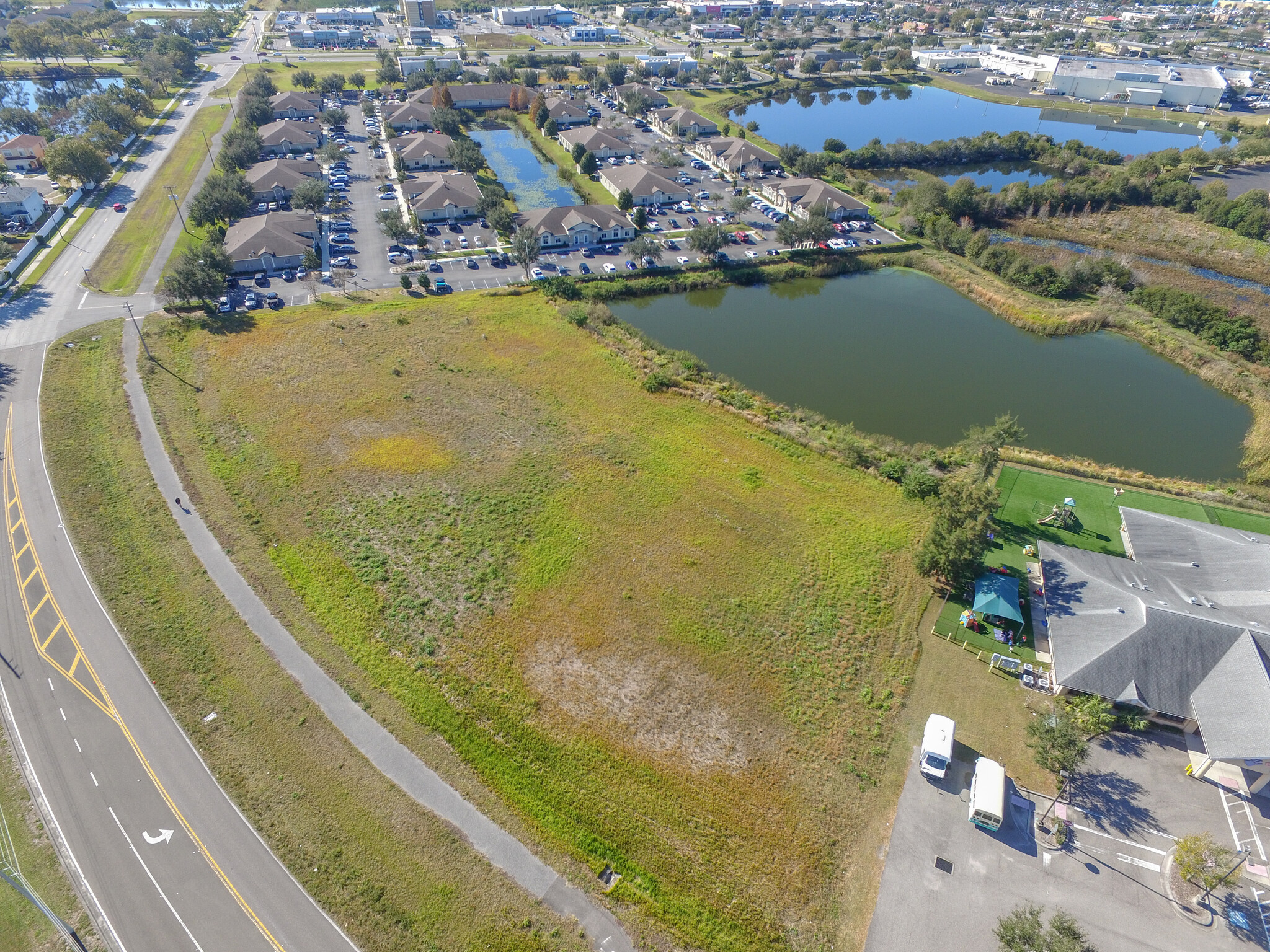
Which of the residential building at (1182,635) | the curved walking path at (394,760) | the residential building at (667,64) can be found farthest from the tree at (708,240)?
the residential building at (667,64)

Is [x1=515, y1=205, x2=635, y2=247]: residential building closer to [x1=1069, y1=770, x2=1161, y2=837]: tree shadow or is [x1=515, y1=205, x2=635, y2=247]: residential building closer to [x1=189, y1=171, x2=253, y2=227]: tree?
[x1=189, y1=171, x2=253, y2=227]: tree

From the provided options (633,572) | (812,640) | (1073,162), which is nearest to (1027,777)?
(812,640)

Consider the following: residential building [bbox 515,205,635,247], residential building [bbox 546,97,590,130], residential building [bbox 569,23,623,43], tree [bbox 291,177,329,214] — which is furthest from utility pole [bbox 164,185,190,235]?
residential building [bbox 569,23,623,43]

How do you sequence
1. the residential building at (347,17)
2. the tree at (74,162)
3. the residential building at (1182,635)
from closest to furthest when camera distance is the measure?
1. the residential building at (1182,635)
2. the tree at (74,162)
3. the residential building at (347,17)

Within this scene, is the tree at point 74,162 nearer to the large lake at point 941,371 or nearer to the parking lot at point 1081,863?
the large lake at point 941,371

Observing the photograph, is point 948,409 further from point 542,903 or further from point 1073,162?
point 1073,162

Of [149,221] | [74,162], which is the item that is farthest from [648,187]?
[74,162]

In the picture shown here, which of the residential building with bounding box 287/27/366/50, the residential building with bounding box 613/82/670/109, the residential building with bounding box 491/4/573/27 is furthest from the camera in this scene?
the residential building with bounding box 491/4/573/27
